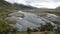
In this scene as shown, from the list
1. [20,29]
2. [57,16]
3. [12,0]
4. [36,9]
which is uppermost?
[12,0]

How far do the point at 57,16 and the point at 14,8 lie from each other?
63cm

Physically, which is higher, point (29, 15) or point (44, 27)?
point (29, 15)

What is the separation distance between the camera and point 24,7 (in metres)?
2.31

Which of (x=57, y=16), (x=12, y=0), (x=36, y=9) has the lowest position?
(x=57, y=16)

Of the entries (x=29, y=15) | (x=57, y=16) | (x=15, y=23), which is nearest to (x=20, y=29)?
(x=15, y=23)

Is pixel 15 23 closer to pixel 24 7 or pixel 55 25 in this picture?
pixel 24 7

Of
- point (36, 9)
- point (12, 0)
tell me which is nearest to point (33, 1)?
point (36, 9)

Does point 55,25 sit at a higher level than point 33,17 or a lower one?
lower

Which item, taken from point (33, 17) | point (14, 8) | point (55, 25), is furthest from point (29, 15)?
point (55, 25)

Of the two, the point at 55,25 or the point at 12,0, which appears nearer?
the point at 55,25

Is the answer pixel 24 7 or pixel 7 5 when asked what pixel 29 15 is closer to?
pixel 24 7

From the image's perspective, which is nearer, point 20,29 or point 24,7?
point 20,29

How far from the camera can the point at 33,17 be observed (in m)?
2.22

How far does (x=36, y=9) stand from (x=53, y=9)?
25 centimetres
